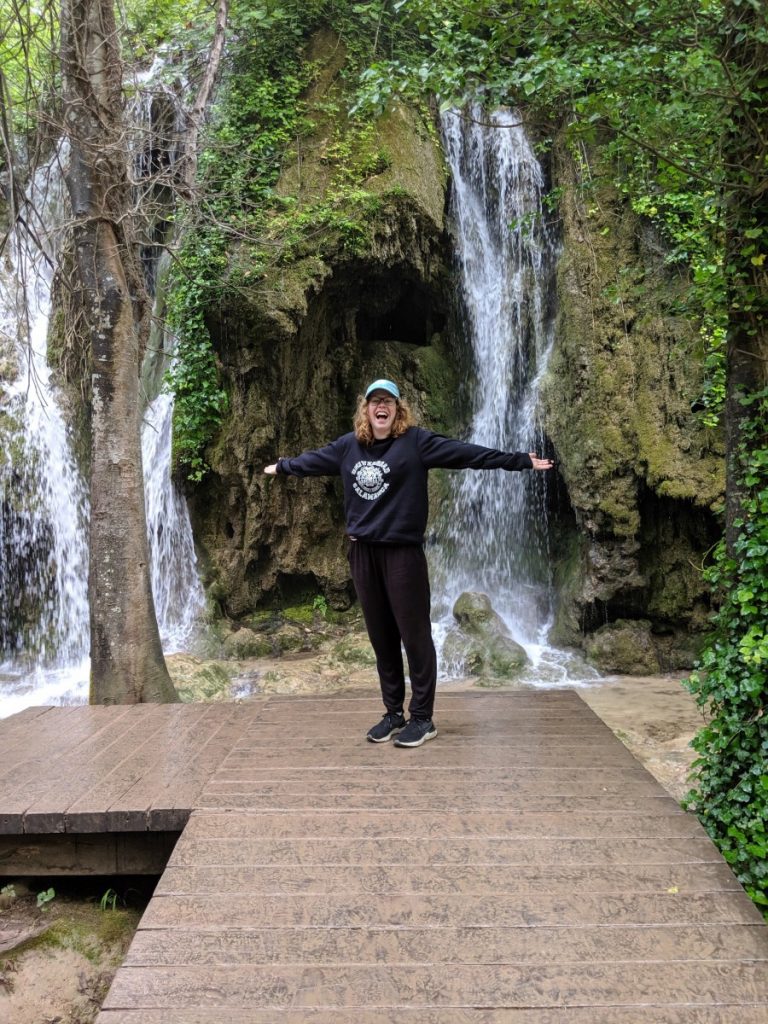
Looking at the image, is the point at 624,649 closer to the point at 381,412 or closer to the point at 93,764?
the point at 381,412

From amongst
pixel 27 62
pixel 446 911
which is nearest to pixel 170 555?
pixel 27 62

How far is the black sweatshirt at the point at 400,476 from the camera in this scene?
11.7 feet

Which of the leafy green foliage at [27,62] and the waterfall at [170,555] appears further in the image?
the waterfall at [170,555]

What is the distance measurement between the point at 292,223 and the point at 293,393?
96.9 inches

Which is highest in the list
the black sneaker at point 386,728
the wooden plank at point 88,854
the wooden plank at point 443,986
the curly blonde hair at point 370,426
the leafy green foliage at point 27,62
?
the leafy green foliage at point 27,62

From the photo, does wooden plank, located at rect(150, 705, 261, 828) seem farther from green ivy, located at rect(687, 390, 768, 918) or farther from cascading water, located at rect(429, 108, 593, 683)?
cascading water, located at rect(429, 108, 593, 683)

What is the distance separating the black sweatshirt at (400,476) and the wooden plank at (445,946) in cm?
180

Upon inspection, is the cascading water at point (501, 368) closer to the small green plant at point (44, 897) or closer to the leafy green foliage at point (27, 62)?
the leafy green foliage at point (27, 62)

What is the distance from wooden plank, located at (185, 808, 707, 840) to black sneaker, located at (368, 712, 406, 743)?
0.82m

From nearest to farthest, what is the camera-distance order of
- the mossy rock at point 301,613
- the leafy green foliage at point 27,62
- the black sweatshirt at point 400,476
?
the black sweatshirt at point 400,476 < the leafy green foliage at point 27,62 < the mossy rock at point 301,613

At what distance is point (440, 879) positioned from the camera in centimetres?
256

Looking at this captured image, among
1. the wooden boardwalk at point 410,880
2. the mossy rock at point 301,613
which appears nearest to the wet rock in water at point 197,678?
the mossy rock at point 301,613

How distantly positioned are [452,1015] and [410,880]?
58 centimetres

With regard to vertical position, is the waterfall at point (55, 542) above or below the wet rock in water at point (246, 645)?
above
